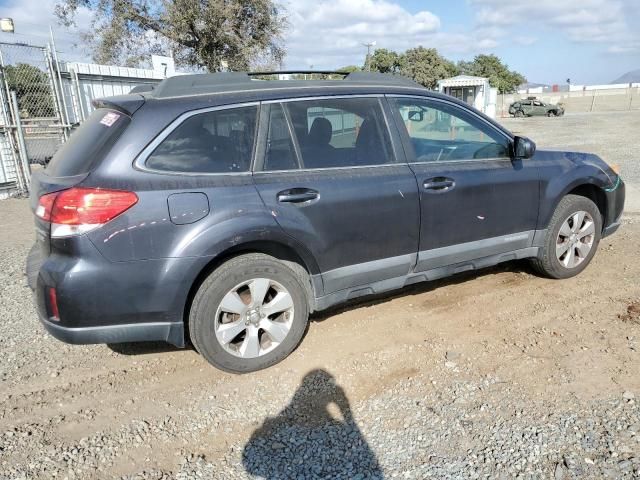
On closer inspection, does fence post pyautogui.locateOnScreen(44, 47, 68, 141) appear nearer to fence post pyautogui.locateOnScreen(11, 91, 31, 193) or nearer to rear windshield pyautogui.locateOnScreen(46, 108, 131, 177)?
fence post pyautogui.locateOnScreen(11, 91, 31, 193)

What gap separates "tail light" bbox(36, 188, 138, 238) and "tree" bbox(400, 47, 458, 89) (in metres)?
61.4

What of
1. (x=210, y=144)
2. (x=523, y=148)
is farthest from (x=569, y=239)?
(x=210, y=144)

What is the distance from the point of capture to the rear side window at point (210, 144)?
2.96 metres

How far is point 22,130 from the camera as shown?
353 inches

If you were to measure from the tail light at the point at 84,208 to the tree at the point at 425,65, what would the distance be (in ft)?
202

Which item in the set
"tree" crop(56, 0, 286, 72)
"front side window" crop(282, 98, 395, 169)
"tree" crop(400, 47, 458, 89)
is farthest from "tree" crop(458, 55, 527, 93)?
"front side window" crop(282, 98, 395, 169)

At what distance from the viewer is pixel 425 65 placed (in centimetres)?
6144

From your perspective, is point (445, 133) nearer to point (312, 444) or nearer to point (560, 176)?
point (560, 176)

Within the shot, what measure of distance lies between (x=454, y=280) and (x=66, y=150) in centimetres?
345

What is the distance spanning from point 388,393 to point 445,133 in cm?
224

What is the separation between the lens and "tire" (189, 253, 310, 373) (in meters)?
3.06

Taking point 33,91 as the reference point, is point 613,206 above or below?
below

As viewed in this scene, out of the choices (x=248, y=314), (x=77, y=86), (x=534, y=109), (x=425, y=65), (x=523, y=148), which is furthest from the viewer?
(x=425, y=65)

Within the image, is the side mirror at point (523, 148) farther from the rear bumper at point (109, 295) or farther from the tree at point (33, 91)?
the tree at point (33, 91)
